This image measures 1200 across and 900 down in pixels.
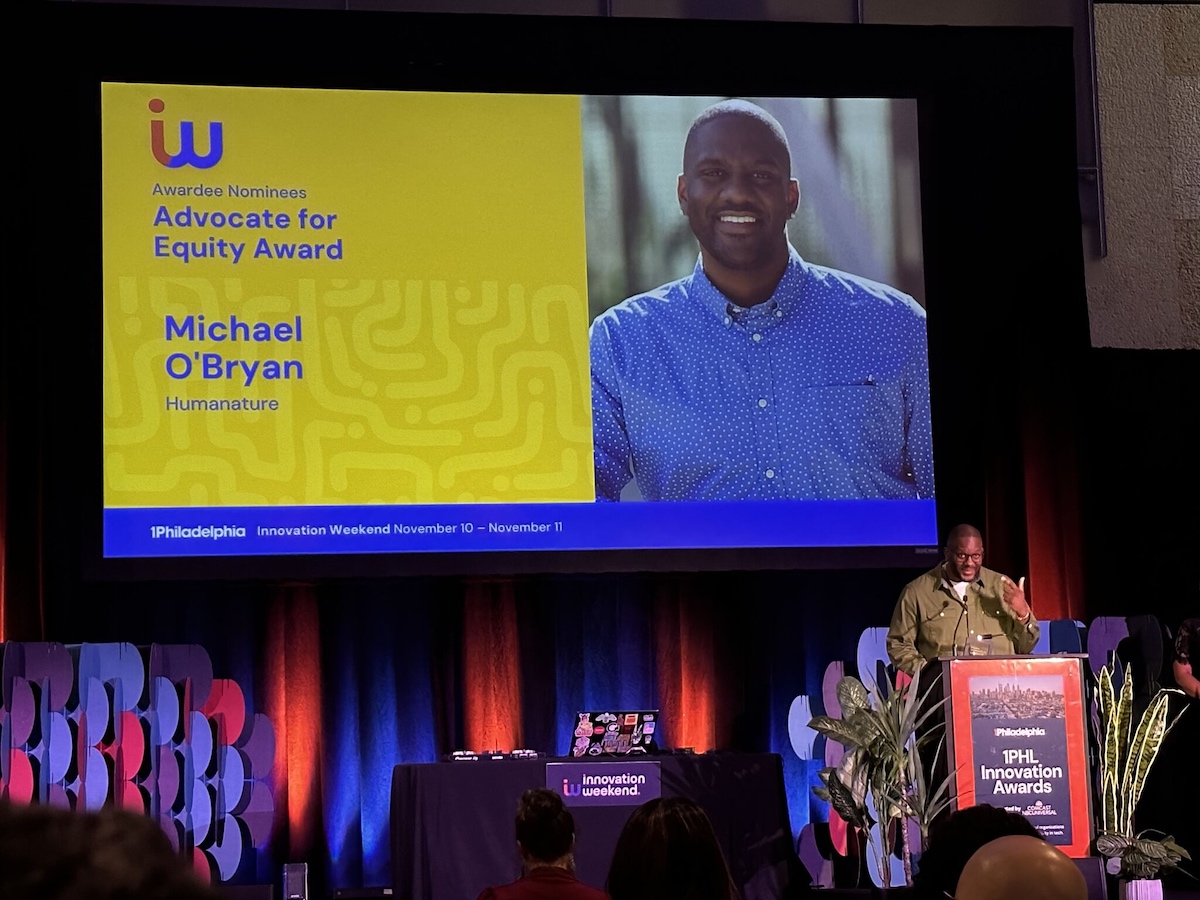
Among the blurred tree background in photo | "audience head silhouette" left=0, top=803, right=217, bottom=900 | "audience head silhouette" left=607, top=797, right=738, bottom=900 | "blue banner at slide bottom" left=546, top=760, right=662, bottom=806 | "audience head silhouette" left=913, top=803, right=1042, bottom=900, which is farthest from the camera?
the blurred tree background in photo

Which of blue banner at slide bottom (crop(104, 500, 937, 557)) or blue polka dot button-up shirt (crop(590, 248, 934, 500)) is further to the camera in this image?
blue polka dot button-up shirt (crop(590, 248, 934, 500))

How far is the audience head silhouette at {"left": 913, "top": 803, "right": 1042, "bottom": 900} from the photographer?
135cm

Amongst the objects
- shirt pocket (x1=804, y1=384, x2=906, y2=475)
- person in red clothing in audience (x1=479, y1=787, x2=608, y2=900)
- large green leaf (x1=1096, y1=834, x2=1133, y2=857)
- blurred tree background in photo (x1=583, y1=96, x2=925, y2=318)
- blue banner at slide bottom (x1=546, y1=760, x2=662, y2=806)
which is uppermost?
blurred tree background in photo (x1=583, y1=96, x2=925, y2=318)

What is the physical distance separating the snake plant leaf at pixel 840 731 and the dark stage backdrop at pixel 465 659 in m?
1.57

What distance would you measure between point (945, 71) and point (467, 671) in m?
3.38

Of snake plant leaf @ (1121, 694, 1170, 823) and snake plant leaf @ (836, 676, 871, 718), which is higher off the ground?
snake plant leaf @ (836, 676, 871, 718)

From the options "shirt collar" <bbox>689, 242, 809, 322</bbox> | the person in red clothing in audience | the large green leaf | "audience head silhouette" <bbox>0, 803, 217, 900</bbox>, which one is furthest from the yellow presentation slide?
"audience head silhouette" <bbox>0, 803, 217, 900</bbox>

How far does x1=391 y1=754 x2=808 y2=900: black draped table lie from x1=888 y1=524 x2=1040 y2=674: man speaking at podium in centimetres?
79

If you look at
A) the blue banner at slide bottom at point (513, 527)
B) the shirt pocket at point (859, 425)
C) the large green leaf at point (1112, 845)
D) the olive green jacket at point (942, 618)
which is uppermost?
the shirt pocket at point (859, 425)

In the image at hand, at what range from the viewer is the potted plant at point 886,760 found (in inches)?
190

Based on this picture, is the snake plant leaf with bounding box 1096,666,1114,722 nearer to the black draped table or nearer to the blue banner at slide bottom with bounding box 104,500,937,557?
the blue banner at slide bottom with bounding box 104,500,937,557

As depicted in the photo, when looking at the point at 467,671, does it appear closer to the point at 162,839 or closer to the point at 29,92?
the point at 29,92

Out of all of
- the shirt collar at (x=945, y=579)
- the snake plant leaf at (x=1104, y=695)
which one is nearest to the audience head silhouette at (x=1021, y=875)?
the shirt collar at (x=945, y=579)

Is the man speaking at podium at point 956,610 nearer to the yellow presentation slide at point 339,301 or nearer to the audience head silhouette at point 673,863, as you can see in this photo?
the yellow presentation slide at point 339,301
